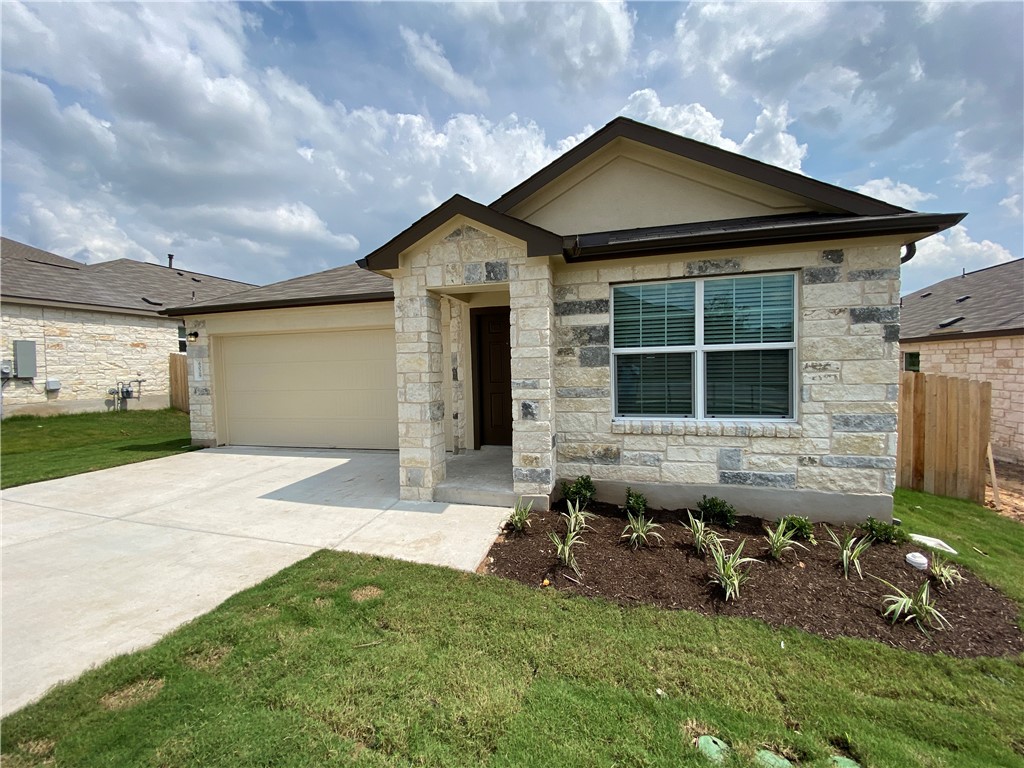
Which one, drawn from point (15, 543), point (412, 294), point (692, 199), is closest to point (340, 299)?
point (412, 294)

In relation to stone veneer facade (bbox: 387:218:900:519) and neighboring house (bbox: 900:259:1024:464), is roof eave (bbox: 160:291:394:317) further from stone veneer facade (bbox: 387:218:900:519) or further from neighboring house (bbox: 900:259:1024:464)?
neighboring house (bbox: 900:259:1024:464)

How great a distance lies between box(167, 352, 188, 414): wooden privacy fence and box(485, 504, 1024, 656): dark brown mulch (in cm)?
1523

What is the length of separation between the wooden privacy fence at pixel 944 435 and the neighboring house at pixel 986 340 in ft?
13.8

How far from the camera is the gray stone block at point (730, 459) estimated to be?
4.97 m

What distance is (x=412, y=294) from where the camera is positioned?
17.6ft

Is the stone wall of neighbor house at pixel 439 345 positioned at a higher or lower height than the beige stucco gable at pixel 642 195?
lower

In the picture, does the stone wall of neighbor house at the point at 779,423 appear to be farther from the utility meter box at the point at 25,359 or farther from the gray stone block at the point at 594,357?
the utility meter box at the point at 25,359

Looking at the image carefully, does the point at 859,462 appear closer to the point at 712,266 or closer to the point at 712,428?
the point at 712,428

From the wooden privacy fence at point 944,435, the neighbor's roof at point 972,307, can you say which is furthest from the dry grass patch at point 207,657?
the neighbor's roof at point 972,307

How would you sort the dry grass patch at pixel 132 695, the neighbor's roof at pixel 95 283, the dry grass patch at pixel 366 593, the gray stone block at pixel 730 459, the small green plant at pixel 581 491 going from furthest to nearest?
1. the neighbor's roof at pixel 95 283
2. the small green plant at pixel 581 491
3. the gray stone block at pixel 730 459
4. the dry grass patch at pixel 366 593
5. the dry grass patch at pixel 132 695

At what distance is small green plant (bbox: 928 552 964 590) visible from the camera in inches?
140

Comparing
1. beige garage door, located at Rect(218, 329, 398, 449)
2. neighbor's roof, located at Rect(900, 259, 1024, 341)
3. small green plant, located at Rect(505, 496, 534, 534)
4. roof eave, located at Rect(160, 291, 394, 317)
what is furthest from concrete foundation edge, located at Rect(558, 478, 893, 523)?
neighbor's roof, located at Rect(900, 259, 1024, 341)

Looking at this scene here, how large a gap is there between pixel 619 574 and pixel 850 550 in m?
Answer: 2.34

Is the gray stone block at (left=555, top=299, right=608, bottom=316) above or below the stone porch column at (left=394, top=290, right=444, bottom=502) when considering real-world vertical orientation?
above
